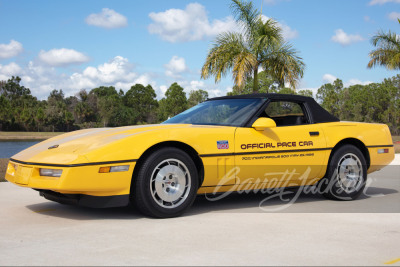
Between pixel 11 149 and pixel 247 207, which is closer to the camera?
pixel 247 207

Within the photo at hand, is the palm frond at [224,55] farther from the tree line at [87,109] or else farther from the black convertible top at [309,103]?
the tree line at [87,109]

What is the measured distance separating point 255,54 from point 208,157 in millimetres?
12730

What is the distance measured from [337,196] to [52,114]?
2440 inches

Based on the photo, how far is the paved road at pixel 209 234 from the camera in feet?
11.1

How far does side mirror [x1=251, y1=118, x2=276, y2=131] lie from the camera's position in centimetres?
535

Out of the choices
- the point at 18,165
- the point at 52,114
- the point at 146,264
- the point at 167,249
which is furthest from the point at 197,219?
the point at 52,114

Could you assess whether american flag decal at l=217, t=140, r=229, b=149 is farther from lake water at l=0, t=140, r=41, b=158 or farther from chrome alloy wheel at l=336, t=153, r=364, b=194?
lake water at l=0, t=140, r=41, b=158

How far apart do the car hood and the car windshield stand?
2.71 ft

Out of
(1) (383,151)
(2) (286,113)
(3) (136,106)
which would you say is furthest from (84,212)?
(3) (136,106)

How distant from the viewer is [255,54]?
17.2m

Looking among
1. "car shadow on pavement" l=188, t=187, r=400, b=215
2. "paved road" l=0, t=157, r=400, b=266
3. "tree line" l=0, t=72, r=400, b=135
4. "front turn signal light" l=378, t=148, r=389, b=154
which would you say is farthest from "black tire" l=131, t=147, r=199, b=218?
"tree line" l=0, t=72, r=400, b=135

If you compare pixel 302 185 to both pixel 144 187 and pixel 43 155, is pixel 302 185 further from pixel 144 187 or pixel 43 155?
pixel 43 155

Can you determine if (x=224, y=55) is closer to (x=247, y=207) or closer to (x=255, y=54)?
(x=255, y=54)

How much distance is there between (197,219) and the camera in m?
4.86
